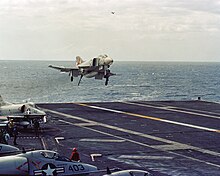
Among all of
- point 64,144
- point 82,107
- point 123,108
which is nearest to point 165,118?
point 123,108

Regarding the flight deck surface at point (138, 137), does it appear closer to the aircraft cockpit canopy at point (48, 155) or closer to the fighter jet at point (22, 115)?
the fighter jet at point (22, 115)

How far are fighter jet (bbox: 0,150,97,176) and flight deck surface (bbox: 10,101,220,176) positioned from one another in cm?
604

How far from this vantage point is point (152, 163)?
29.8 m

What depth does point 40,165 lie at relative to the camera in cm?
2212

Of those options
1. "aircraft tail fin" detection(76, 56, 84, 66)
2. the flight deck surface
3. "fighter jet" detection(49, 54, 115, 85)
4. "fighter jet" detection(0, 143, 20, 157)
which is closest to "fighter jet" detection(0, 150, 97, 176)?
"fighter jet" detection(0, 143, 20, 157)

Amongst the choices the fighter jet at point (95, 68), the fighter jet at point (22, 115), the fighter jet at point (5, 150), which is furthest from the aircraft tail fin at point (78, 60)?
the fighter jet at point (5, 150)

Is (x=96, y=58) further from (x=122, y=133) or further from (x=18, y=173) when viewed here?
(x=18, y=173)

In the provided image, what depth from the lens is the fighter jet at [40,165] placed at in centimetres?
2136

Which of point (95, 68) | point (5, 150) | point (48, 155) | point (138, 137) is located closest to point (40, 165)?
point (48, 155)

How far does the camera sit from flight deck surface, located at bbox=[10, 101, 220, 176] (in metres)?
30.0

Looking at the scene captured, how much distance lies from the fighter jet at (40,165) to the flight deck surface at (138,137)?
6.04 m

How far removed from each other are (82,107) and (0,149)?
37.2 metres

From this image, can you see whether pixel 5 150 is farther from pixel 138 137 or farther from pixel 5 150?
pixel 138 137

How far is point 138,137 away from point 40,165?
61.9ft
